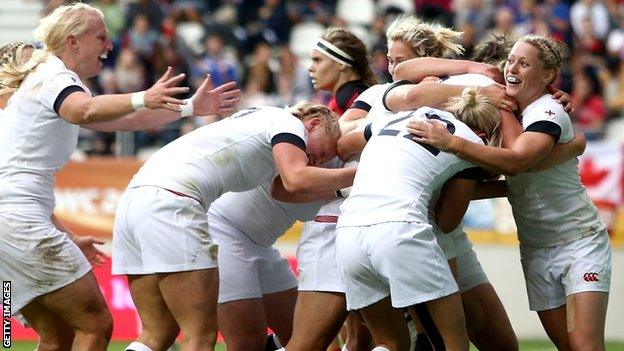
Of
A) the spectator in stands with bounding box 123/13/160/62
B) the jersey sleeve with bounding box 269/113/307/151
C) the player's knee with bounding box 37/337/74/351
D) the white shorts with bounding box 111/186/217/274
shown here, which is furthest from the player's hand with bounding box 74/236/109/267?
the spectator in stands with bounding box 123/13/160/62

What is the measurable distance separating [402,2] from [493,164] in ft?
38.5

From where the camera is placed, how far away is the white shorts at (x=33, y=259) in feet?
23.4

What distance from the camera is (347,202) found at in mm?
6801

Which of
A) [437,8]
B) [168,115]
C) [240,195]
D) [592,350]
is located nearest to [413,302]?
[592,350]

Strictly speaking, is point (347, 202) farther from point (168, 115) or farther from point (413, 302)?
point (168, 115)

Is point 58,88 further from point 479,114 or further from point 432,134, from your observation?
point 479,114

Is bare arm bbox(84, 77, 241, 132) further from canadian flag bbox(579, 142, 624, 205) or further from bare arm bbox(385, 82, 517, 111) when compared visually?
canadian flag bbox(579, 142, 624, 205)

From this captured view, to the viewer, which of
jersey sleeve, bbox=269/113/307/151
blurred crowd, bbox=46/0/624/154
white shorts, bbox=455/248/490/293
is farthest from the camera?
blurred crowd, bbox=46/0/624/154

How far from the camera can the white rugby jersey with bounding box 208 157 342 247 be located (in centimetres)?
782

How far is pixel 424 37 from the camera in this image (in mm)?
7863

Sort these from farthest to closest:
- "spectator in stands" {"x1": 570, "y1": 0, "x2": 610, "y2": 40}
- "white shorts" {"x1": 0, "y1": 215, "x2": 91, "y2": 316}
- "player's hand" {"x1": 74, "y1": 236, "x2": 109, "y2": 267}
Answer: "spectator in stands" {"x1": 570, "y1": 0, "x2": 610, "y2": 40} → "player's hand" {"x1": 74, "y1": 236, "x2": 109, "y2": 267} → "white shorts" {"x1": 0, "y1": 215, "x2": 91, "y2": 316}

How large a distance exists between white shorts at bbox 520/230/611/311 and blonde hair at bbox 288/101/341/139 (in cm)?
137

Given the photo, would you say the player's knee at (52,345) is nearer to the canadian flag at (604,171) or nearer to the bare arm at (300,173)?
the bare arm at (300,173)

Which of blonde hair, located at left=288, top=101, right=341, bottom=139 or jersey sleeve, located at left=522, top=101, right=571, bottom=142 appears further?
blonde hair, located at left=288, top=101, right=341, bottom=139
